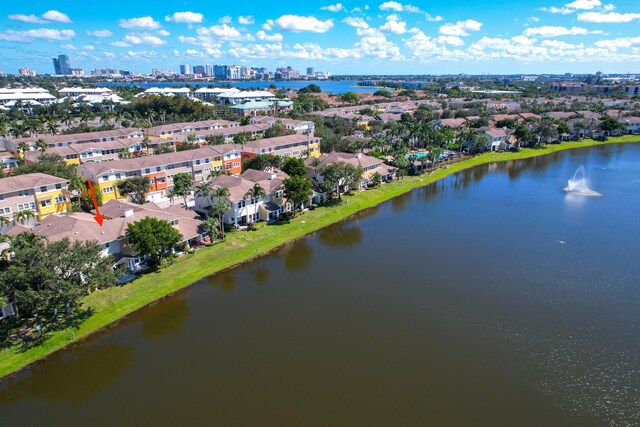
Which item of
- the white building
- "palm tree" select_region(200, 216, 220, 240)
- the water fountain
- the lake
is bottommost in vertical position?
the lake

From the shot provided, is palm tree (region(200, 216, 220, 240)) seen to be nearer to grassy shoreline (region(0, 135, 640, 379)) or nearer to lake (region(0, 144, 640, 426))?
grassy shoreline (region(0, 135, 640, 379))

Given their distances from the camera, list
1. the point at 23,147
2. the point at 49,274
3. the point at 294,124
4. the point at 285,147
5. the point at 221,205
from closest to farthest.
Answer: the point at 49,274
the point at 221,205
the point at 23,147
the point at 285,147
the point at 294,124

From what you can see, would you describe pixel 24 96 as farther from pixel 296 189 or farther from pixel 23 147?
pixel 296 189

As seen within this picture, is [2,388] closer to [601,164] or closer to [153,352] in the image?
[153,352]

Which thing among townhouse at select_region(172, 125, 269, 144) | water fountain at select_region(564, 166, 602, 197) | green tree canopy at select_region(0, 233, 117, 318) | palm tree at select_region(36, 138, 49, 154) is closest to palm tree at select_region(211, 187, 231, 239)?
green tree canopy at select_region(0, 233, 117, 318)

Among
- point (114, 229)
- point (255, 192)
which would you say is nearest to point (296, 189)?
point (255, 192)

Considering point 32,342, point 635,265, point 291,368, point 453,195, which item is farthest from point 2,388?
point 453,195

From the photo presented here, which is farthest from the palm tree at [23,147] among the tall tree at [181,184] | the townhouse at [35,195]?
the tall tree at [181,184]
